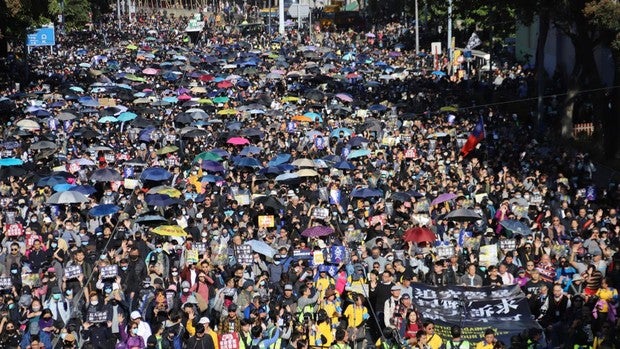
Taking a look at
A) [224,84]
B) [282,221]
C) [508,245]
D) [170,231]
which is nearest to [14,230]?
[170,231]

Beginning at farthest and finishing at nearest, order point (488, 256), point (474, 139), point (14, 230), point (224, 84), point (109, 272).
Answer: point (224, 84), point (474, 139), point (14, 230), point (488, 256), point (109, 272)

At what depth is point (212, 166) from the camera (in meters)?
28.2

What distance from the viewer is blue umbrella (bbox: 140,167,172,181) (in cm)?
2620

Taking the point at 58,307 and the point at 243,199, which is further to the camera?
the point at 243,199

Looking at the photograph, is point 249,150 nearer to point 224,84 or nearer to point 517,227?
point 517,227

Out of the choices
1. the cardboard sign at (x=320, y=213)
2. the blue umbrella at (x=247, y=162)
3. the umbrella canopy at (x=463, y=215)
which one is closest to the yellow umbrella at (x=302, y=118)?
the blue umbrella at (x=247, y=162)

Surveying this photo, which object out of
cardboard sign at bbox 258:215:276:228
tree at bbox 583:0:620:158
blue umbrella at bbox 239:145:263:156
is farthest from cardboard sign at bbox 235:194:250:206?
tree at bbox 583:0:620:158

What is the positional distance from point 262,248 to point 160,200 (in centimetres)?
519

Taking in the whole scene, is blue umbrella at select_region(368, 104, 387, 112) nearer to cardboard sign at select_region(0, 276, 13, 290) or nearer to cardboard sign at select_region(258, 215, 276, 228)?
cardboard sign at select_region(258, 215, 276, 228)

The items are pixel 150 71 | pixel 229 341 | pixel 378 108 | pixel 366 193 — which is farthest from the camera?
pixel 150 71

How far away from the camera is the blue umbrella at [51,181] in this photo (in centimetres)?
2623

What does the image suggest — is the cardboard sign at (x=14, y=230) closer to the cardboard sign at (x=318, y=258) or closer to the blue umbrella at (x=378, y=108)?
the cardboard sign at (x=318, y=258)

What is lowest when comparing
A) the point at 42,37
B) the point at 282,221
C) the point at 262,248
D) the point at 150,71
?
the point at 282,221

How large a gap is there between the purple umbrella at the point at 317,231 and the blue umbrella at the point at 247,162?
822 centimetres
